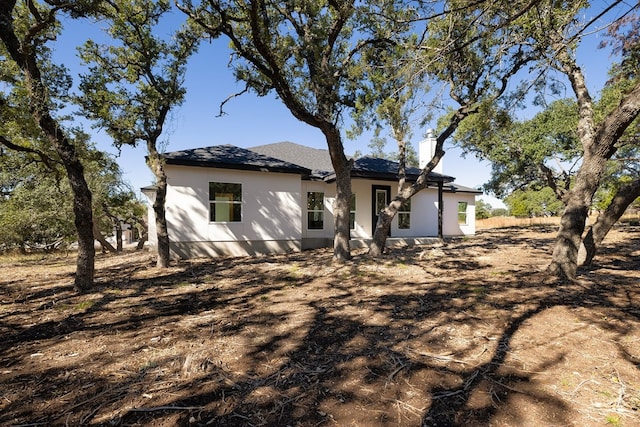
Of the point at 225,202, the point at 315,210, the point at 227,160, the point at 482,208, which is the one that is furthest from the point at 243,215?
the point at 482,208

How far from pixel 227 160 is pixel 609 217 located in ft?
33.6

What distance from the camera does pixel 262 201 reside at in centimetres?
1144

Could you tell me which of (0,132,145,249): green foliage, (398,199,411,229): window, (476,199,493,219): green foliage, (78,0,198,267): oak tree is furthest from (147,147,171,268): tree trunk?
(476,199,493,219): green foliage

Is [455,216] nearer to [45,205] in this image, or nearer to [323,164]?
[323,164]

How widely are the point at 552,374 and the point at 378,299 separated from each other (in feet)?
8.92

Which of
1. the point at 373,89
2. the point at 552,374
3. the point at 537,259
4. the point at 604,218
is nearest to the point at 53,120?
the point at 373,89

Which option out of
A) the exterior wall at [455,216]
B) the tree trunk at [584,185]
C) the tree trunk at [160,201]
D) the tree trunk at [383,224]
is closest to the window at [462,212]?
the exterior wall at [455,216]

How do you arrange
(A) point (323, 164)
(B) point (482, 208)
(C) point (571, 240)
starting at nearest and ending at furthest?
(C) point (571, 240), (A) point (323, 164), (B) point (482, 208)

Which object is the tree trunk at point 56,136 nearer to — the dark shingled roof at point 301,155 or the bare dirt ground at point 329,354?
the bare dirt ground at point 329,354

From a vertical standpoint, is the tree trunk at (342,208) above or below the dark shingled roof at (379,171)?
below

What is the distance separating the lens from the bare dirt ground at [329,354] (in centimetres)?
231

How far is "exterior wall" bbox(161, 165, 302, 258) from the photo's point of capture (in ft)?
33.9

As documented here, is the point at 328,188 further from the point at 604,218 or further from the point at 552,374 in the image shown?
the point at 552,374

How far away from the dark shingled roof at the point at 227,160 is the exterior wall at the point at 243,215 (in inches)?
12.8
